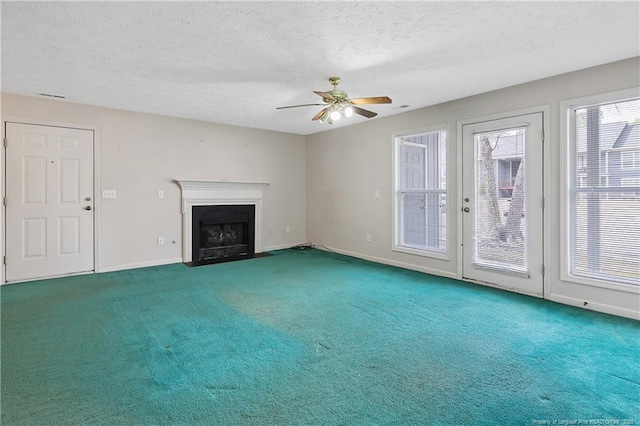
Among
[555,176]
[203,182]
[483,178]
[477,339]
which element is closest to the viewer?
[477,339]

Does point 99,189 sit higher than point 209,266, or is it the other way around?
point 99,189

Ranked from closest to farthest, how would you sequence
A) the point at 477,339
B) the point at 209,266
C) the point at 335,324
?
1. the point at 477,339
2. the point at 335,324
3. the point at 209,266

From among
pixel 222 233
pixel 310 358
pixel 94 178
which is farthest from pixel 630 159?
pixel 94 178

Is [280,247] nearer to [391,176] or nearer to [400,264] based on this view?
[400,264]

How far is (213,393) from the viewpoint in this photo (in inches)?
78.8

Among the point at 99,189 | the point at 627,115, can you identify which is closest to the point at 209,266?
the point at 99,189

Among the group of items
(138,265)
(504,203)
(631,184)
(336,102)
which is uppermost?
(336,102)

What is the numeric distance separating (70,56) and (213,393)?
3.12 meters

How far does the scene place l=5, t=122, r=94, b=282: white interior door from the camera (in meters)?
4.32

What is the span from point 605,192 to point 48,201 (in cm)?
651

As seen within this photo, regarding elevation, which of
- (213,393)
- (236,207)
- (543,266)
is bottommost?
(213,393)

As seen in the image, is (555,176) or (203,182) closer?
(555,176)

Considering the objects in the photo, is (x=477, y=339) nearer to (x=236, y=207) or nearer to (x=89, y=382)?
(x=89, y=382)

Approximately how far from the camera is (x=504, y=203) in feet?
13.4
